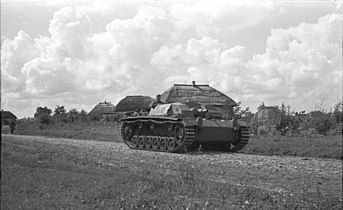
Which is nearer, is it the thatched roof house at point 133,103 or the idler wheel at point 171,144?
Result: the idler wheel at point 171,144

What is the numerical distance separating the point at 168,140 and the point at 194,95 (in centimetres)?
1898

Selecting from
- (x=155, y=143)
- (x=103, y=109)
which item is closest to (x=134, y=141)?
(x=155, y=143)

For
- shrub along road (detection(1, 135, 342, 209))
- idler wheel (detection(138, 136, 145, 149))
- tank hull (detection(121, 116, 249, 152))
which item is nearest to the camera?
shrub along road (detection(1, 135, 342, 209))

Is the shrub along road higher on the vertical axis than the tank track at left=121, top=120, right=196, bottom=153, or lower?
lower

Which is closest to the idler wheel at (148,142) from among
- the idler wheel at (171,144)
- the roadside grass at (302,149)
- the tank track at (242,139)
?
the idler wheel at (171,144)

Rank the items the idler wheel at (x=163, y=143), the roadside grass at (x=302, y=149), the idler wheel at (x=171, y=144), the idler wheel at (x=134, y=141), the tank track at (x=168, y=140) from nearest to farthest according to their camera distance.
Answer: the roadside grass at (x=302, y=149), the tank track at (x=168, y=140), the idler wheel at (x=171, y=144), the idler wheel at (x=163, y=143), the idler wheel at (x=134, y=141)

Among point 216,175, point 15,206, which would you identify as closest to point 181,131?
point 216,175

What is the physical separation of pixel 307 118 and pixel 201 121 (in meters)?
13.0

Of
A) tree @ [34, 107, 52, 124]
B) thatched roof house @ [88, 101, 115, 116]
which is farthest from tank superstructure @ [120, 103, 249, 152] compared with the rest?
thatched roof house @ [88, 101, 115, 116]

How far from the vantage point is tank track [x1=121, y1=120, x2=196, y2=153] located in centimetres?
1605

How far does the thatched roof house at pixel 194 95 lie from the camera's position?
35281 millimetres

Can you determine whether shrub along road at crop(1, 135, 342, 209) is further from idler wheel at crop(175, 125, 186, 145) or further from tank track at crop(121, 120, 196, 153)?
idler wheel at crop(175, 125, 186, 145)

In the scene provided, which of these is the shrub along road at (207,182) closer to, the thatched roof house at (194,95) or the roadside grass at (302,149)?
the roadside grass at (302,149)

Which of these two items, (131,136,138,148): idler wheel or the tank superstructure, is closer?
the tank superstructure
